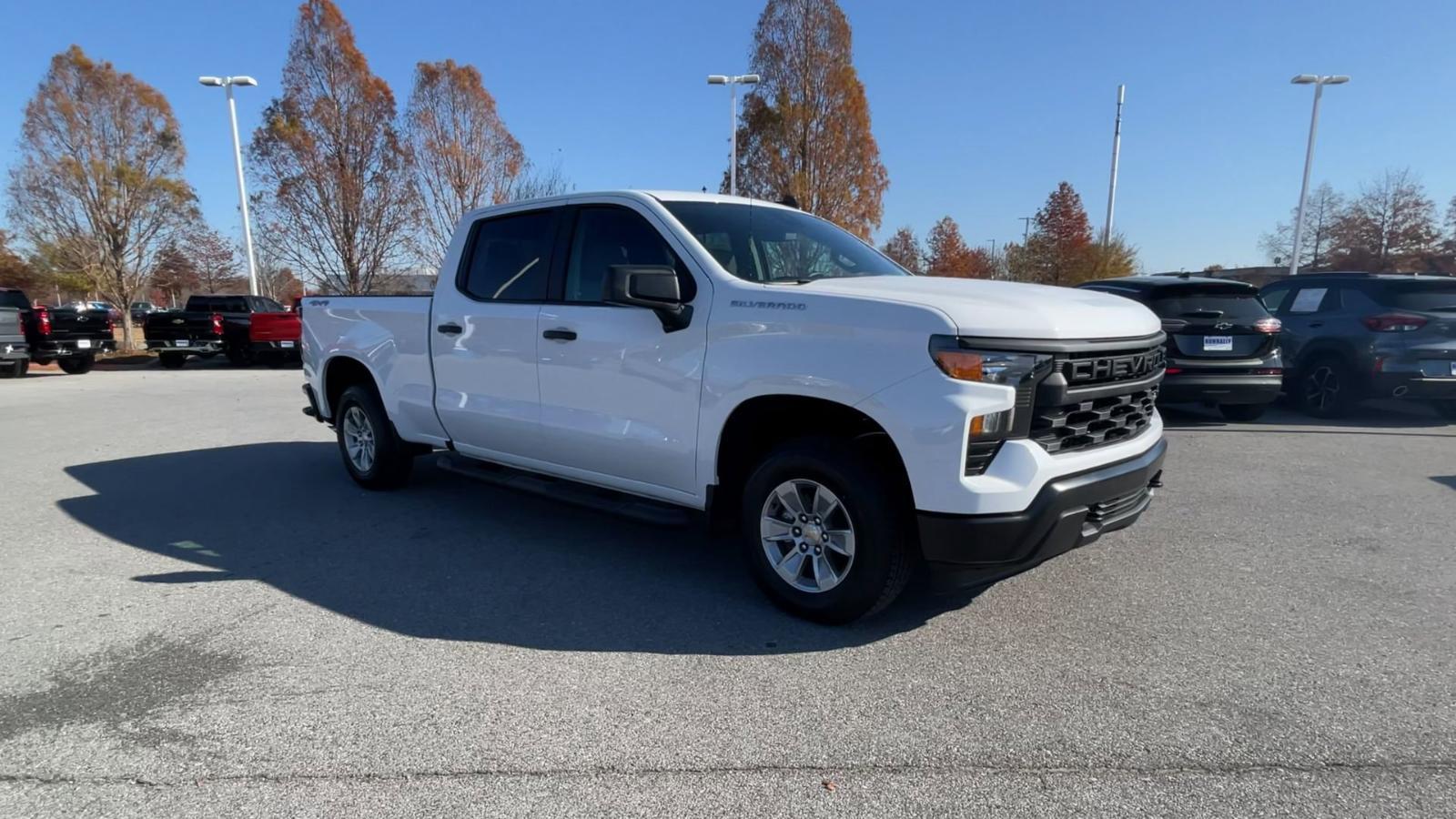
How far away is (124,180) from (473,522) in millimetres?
23141

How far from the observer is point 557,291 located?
14.8ft

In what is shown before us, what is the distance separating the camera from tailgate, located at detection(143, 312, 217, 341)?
59.2 feet

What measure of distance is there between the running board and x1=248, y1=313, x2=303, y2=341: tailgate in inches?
566

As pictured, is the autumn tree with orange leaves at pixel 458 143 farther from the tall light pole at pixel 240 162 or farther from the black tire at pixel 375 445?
the black tire at pixel 375 445

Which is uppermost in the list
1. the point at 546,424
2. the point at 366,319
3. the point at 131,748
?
the point at 366,319

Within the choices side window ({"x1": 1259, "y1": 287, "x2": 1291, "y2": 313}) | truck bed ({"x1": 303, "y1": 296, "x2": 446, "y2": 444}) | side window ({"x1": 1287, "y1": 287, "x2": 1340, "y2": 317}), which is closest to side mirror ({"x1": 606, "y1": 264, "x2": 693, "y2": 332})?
truck bed ({"x1": 303, "y1": 296, "x2": 446, "y2": 444})

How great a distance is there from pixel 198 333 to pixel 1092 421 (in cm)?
2046

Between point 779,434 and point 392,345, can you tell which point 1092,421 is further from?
point 392,345

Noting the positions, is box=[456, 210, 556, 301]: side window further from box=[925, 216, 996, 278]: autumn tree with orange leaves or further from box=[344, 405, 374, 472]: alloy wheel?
box=[925, 216, 996, 278]: autumn tree with orange leaves

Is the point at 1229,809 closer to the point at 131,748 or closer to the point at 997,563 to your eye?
the point at 997,563

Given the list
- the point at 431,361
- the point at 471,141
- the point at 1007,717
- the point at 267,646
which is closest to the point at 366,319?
the point at 431,361

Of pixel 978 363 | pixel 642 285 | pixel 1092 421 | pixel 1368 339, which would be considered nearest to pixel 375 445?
pixel 642 285

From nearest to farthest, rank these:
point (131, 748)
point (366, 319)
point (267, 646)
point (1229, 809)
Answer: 1. point (1229, 809)
2. point (131, 748)
3. point (267, 646)
4. point (366, 319)

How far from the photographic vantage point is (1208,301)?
8.11 m
